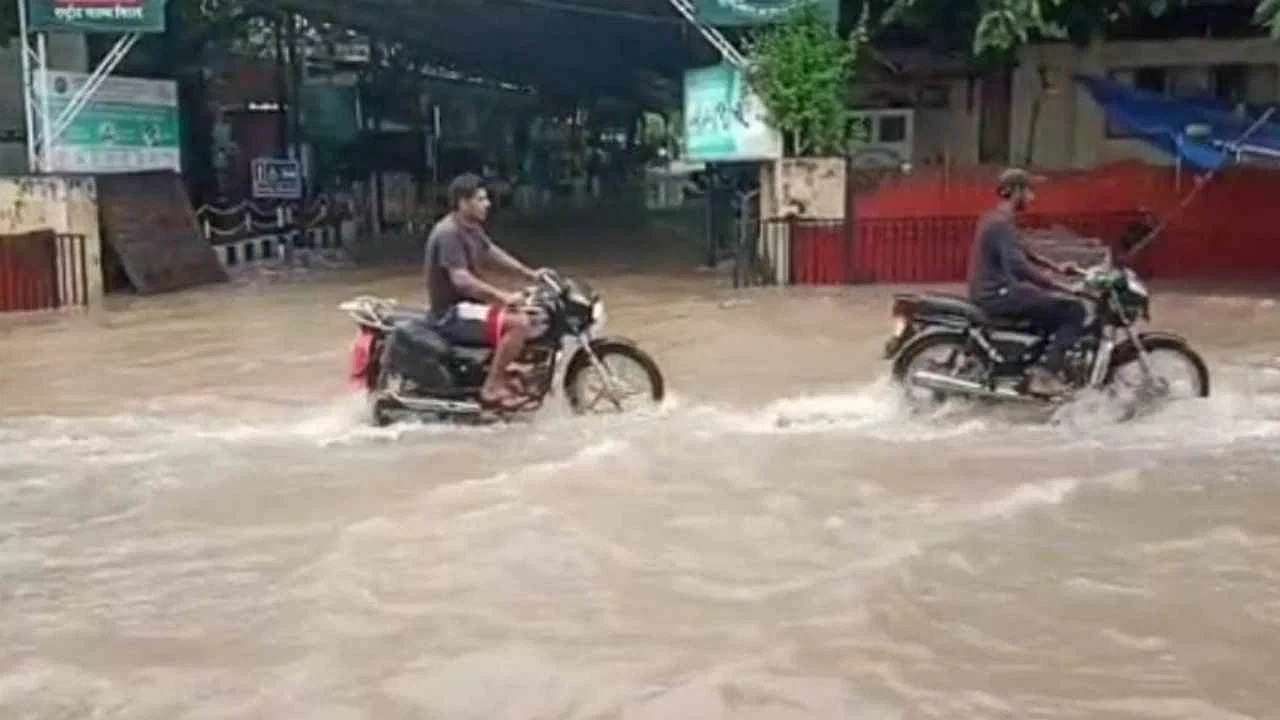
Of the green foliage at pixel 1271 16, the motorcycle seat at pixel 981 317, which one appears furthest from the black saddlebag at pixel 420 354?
the green foliage at pixel 1271 16

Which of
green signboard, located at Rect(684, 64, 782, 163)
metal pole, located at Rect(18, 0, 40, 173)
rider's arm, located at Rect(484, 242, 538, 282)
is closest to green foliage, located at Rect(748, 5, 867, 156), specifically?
green signboard, located at Rect(684, 64, 782, 163)

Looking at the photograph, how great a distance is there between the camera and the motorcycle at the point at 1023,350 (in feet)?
31.9

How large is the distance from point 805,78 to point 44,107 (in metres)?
8.52

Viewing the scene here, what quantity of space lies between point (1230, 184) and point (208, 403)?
42.4 ft

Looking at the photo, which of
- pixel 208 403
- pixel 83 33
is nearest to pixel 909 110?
pixel 83 33

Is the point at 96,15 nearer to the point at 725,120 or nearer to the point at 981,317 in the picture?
the point at 725,120

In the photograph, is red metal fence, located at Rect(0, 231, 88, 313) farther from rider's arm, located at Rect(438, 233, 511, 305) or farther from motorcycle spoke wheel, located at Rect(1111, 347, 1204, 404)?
motorcycle spoke wheel, located at Rect(1111, 347, 1204, 404)

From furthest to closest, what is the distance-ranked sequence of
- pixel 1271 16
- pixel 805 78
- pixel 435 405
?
pixel 805 78, pixel 1271 16, pixel 435 405

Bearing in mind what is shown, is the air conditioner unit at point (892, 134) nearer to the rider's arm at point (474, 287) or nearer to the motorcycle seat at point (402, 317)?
the motorcycle seat at point (402, 317)

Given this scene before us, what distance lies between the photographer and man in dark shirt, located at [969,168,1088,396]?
381 inches

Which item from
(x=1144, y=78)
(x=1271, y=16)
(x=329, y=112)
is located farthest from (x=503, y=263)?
(x=329, y=112)

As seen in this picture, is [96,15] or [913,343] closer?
[913,343]

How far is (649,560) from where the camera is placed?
704 cm

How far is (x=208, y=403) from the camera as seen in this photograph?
11.7 meters
